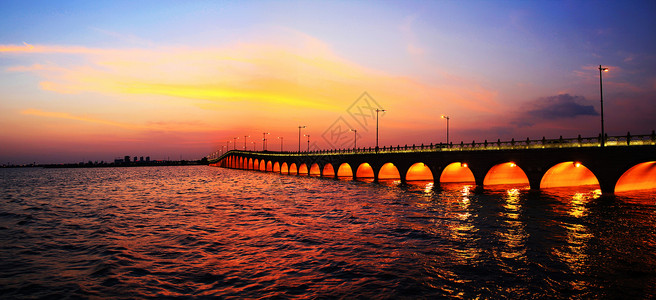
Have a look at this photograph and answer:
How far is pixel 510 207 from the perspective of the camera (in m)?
29.4

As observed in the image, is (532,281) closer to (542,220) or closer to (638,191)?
(542,220)

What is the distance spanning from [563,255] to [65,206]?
132 ft

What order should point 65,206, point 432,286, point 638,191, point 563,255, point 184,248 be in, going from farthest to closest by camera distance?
point 638,191
point 65,206
point 184,248
point 563,255
point 432,286

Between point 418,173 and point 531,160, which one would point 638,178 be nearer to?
point 531,160

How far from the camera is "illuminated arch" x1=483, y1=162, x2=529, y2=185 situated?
47.3m

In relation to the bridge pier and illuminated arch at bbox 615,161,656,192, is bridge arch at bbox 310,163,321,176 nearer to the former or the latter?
the bridge pier

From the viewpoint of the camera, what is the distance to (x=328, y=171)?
93062 millimetres

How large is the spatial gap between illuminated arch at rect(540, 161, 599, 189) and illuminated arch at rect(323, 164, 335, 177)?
51644 mm

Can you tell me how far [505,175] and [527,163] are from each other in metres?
10.4

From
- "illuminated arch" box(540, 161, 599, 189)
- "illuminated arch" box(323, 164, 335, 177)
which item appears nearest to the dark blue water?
"illuminated arch" box(540, 161, 599, 189)

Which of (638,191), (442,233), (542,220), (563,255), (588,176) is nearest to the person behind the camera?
(563,255)

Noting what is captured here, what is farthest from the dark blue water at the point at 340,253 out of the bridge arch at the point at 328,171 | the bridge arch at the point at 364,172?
the bridge arch at the point at 328,171

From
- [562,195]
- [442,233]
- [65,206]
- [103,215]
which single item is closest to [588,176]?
[562,195]

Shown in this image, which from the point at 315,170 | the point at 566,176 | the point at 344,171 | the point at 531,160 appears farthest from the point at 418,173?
the point at 315,170
